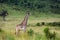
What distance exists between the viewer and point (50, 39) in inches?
305

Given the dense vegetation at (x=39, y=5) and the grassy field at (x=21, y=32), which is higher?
the grassy field at (x=21, y=32)

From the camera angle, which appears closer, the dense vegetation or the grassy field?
the grassy field

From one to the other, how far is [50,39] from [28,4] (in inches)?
1658

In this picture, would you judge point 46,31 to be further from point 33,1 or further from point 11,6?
point 33,1

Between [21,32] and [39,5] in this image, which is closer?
[21,32]

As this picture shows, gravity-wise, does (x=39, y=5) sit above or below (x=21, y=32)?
below

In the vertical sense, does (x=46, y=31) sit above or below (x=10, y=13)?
above

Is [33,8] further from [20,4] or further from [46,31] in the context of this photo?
[46,31]

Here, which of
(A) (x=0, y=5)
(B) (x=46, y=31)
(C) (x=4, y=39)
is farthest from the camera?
(A) (x=0, y=5)

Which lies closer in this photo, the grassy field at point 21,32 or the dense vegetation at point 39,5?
the grassy field at point 21,32

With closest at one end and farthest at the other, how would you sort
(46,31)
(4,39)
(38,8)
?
(4,39), (46,31), (38,8)

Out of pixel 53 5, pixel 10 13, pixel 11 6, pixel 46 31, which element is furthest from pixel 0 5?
pixel 46 31

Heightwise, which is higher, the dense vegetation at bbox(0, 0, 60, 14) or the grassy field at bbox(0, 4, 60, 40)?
the grassy field at bbox(0, 4, 60, 40)

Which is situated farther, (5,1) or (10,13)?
(5,1)
